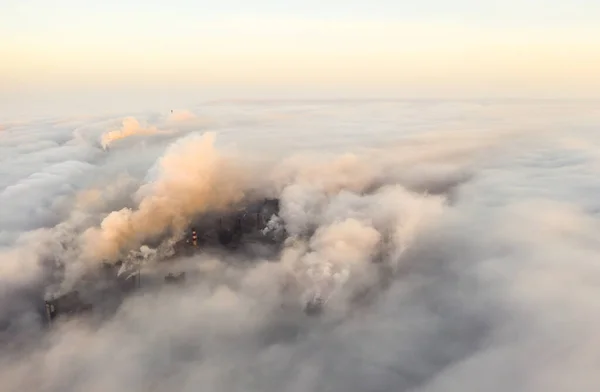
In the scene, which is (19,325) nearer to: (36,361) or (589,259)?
(36,361)

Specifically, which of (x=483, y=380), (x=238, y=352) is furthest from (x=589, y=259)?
(x=238, y=352)

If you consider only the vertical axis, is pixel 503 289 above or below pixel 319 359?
above

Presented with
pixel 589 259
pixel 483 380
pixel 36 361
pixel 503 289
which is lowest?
pixel 36 361

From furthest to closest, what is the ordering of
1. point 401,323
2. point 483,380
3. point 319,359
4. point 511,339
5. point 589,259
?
point 401,323 < point 319,359 < point 589,259 < point 511,339 < point 483,380

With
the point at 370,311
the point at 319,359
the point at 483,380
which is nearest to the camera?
the point at 483,380

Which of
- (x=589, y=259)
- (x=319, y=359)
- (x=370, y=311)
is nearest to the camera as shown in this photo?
(x=589, y=259)

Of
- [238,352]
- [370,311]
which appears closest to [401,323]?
[370,311]

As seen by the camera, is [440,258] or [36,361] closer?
[36,361]

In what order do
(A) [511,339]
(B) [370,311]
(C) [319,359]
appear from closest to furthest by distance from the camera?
(A) [511,339]
(C) [319,359]
(B) [370,311]

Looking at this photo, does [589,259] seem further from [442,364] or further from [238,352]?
[238,352]
